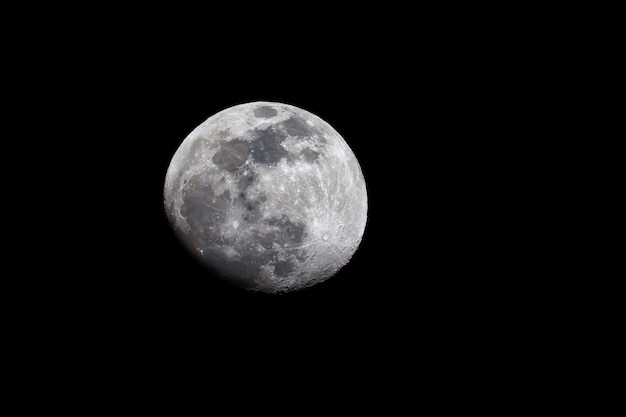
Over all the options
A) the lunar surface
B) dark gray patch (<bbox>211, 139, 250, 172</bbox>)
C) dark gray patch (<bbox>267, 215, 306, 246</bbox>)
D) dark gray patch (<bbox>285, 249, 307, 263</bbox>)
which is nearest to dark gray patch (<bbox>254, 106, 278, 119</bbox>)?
the lunar surface

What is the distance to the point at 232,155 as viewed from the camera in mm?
3693

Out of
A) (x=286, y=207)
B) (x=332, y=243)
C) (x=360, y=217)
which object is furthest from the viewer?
(x=360, y=217)

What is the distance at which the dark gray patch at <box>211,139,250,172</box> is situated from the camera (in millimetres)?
3660

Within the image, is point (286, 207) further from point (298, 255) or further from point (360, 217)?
point (360, 217)

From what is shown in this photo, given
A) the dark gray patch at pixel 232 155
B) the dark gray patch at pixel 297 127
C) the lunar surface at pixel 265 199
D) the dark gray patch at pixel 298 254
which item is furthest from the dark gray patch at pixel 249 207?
the dark gray patch at pixel 297 127

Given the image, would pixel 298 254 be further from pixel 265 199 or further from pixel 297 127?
pixel 297 127

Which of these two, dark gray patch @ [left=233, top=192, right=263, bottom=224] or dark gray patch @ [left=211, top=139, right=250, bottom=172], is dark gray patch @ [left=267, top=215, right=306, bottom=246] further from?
dark gray patch @ [left=211, top=139, right=250, bottom=172]

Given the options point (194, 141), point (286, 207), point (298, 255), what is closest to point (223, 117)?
point (194, 141)

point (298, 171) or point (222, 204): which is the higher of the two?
point (298, 171)

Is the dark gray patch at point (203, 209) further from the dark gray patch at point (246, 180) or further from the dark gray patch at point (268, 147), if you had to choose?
the dark gray patch at point (268, 147)

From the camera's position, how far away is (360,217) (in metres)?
4.12

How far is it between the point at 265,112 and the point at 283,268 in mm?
1369

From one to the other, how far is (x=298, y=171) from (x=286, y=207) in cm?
31

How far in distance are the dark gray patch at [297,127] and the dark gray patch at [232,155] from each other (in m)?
0.40
